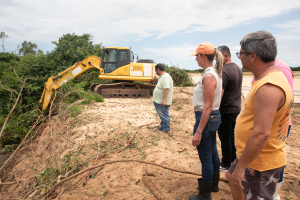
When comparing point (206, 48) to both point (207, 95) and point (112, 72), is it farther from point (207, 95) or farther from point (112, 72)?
point (112, 72)

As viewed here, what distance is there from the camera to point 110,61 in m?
11.2

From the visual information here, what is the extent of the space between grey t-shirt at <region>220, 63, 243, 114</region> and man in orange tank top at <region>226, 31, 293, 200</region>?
153cm

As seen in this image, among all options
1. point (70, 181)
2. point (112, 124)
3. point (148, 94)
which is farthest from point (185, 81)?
point (70, 181)

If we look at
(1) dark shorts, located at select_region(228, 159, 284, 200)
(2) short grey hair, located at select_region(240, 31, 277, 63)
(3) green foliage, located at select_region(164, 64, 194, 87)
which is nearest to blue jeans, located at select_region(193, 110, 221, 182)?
(1) dark shorts, located at select_region(228, 159, 284, 200)

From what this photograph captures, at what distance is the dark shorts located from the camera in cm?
161

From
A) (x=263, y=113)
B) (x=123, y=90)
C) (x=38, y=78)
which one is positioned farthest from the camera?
(x=38, y=78)

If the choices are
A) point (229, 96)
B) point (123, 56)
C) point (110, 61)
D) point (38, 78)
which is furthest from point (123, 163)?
point (38, 78)

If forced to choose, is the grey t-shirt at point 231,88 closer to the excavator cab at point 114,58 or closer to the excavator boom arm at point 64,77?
the excavator cab at point 114,58

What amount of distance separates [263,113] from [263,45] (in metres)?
0.51

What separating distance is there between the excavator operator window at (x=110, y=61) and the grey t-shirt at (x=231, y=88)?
8.68 meters

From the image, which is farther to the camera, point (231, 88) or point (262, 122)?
point (231, 88)

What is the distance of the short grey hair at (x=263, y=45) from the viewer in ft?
4.91

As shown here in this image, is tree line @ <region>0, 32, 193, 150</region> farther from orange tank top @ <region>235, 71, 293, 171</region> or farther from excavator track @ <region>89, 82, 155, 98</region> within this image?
orange tank top @ <region>235, 71, 293, 171</region>

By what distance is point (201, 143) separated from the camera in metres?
2.45
